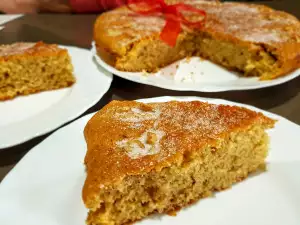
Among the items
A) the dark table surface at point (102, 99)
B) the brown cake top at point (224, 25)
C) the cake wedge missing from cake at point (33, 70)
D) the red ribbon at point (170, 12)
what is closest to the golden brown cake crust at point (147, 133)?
the dark table surface at point (102, 99)

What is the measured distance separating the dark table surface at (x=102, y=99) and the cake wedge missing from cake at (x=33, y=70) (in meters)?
0.37

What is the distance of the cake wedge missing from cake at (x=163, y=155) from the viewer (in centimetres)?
159

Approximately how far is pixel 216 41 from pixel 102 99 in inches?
41.0

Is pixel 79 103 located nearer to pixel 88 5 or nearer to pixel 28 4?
pixel 88 5

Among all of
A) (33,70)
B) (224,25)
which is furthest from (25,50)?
(224,25)

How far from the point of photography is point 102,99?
262 centimetres

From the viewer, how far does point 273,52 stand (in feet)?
8.84

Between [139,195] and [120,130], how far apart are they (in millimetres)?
308

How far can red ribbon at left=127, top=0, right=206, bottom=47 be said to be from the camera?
3.05 meters

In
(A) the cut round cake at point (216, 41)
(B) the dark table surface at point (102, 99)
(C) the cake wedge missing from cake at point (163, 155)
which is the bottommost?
(B) the dark table surface at point (102, 99)

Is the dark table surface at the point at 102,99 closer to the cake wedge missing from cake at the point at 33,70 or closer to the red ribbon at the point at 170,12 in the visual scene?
the cake wedge missing from cake at the point at 33,70

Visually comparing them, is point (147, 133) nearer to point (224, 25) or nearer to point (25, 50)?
point (25, 50)

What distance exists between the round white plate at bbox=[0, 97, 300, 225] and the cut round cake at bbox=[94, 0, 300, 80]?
93cm

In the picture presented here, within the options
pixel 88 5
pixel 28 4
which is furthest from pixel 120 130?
pixel 28 4
